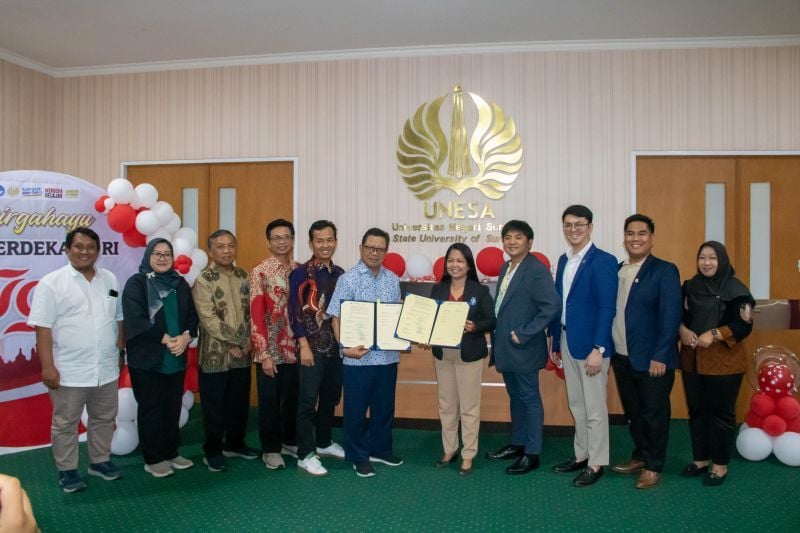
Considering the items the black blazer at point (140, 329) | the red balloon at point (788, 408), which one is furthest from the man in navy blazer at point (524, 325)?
the black blazer at point (140, 329)

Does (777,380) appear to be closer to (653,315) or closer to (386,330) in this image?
(653,315)

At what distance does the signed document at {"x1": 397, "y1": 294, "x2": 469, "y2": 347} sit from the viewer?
3.36 metres

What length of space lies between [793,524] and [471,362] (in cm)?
177

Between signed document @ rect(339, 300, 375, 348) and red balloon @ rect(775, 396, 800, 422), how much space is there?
2.73m

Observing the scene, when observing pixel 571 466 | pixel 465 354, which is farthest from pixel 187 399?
pixel 571 466

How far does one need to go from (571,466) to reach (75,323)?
3.02 metres

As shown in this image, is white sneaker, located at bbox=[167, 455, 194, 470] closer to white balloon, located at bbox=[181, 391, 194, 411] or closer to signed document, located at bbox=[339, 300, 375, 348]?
white balloon, located at bbox=[181, 391, 194, 411]

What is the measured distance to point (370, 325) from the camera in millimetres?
3350

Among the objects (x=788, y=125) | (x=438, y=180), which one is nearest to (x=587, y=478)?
(x=438, y=180)

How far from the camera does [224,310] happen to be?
11.4 ft

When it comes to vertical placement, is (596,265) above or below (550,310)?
above

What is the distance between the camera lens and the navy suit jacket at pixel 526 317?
3312mm

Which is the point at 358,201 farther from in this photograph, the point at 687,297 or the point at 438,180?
the point at 687,297

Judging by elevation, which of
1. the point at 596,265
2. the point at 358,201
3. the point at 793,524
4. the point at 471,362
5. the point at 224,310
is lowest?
the point at 793,524
